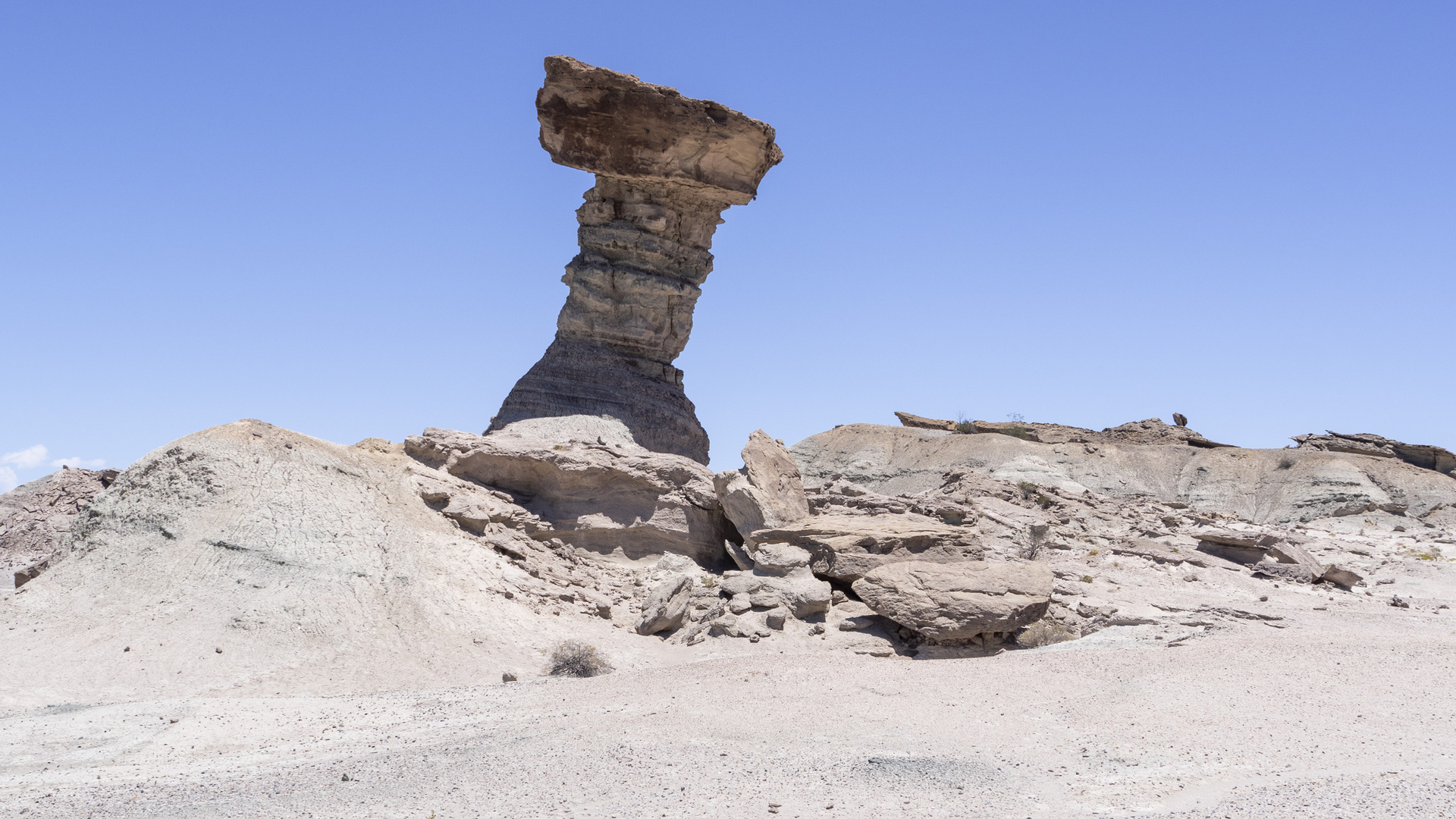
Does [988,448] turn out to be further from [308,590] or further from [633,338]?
[308,590]

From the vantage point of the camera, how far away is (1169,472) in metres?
37.6

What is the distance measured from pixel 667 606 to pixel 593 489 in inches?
102

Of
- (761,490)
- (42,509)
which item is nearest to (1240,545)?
(761,490)

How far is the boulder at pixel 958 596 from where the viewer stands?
35.7 feet

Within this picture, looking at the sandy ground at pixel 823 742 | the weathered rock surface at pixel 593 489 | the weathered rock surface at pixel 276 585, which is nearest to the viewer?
the sandy ground at pixel 823 742

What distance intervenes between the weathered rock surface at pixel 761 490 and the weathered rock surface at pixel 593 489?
550 millimetres

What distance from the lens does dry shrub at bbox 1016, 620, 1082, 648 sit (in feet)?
36.1

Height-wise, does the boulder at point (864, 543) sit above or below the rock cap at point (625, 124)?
below

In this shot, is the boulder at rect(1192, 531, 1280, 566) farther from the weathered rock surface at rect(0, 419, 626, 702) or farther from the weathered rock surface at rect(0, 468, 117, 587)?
the weathered rock surface at rect(0, 468, 117, 587)

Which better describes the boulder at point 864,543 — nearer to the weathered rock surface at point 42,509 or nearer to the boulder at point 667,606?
the boulder at point 667,606

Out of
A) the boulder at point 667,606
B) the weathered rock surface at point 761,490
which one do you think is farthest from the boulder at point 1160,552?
the boulder at point 667,606

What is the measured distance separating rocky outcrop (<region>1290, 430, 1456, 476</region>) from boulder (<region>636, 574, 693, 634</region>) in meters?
32.9

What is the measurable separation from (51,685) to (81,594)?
1.67 metres

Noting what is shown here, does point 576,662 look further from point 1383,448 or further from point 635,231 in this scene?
point 1383,448
